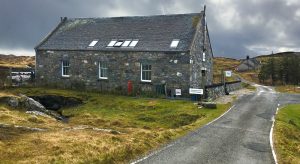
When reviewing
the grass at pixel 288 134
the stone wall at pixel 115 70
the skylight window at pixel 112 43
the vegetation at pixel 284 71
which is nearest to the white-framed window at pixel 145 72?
the stone wall at pixel 115 70

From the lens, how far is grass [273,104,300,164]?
19.3 meters

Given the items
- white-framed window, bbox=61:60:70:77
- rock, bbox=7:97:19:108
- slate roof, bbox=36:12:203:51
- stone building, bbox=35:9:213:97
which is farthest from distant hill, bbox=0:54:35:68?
rock, bbox=7:97:19:108

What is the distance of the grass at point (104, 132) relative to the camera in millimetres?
16016

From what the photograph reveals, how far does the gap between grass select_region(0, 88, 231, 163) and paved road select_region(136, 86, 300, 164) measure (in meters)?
1.05

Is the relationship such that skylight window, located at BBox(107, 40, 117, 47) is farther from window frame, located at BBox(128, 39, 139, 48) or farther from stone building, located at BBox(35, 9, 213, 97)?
window frame, located at BBox(128, 39, 139, 48)

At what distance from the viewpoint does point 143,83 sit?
4472 cm

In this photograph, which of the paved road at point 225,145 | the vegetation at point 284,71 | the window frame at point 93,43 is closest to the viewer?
the paved road at point 225,145

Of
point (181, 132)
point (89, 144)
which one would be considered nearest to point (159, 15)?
point (181, 132)

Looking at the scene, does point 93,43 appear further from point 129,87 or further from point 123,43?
point 129,87

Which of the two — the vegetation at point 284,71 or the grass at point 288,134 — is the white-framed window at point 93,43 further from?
the vegetation at point 284,71

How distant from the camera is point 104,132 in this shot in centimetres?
2314

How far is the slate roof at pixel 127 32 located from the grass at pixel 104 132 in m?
8.18

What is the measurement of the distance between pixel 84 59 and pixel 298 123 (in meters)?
27.9

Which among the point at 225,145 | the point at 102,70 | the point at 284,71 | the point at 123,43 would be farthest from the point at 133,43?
the point at 284,71
